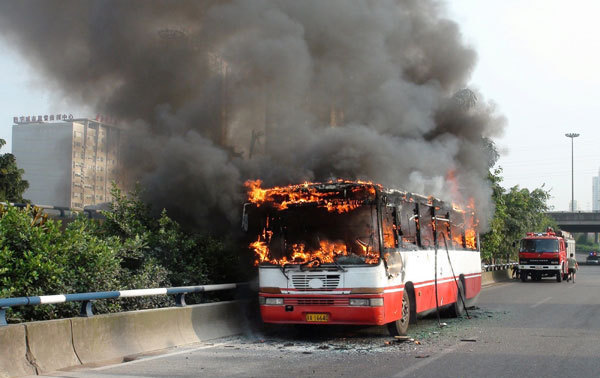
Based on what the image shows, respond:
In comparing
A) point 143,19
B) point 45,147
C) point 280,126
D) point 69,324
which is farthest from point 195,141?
point 45,147

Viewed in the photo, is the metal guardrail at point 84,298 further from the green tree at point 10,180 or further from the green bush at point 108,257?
the green tree at point 10,180

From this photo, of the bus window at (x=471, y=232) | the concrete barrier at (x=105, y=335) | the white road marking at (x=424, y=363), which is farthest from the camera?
the bus window at (x=471, y=232)

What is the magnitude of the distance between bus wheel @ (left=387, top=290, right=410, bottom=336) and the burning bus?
17 millimetres

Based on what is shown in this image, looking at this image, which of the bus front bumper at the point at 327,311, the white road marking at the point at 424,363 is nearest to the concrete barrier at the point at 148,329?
the bus front bumper at the point at 327,311

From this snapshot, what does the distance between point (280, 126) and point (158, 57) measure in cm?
347

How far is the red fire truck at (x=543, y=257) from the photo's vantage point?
34.8 metres

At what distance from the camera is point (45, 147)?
79.2m

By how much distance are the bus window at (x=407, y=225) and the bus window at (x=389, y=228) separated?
24cm

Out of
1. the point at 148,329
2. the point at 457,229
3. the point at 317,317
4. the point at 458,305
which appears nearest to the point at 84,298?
the point at 148,329

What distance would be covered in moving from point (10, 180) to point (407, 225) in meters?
20.5

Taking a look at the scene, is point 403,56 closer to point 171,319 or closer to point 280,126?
point 280,126

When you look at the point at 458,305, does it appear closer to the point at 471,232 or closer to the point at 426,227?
the point at 471,232

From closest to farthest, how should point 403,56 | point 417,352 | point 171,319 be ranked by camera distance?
point 417,352
point 171,319
point 403,56

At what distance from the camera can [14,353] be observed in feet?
25.4
